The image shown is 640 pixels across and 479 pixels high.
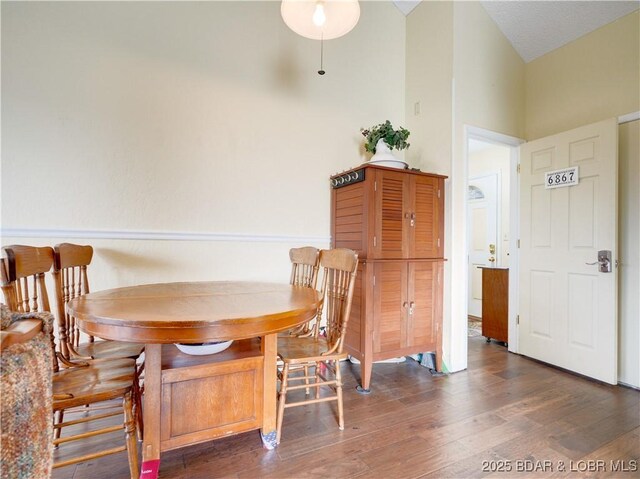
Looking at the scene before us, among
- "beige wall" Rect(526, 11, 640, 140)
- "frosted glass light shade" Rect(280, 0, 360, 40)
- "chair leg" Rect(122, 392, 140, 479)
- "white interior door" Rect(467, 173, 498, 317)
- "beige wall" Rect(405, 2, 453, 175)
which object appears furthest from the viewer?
"white interior door" Rect(467, 173, 498, 317)

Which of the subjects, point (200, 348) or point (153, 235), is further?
point (153, 235)

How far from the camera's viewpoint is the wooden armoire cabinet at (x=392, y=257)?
2.24 m

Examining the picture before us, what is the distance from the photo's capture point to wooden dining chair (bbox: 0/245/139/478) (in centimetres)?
112

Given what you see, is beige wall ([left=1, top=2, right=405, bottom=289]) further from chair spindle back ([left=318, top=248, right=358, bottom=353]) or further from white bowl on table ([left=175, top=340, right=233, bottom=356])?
white bowl on table ([left=175, top=340, right=233, bottom=356])

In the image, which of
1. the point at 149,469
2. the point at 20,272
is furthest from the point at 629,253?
the point at 20,272

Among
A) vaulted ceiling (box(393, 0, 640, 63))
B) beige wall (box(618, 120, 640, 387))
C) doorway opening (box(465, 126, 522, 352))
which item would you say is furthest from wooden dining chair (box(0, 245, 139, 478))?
vaulted ceiling (box(393, 0, 640, 63))

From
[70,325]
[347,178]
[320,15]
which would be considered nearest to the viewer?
[70,325]

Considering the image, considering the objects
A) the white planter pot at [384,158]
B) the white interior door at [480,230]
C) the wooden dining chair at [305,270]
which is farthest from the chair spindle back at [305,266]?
the white interior door at [480,230]

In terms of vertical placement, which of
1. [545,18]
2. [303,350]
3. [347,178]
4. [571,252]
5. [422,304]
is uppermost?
[545,18]

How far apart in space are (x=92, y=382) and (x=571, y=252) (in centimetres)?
335

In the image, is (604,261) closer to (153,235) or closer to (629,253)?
(629,253)

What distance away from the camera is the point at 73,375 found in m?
1.28

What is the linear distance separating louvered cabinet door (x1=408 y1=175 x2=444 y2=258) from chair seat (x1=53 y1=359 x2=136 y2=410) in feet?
6.40

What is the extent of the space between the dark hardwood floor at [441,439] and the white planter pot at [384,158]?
173 centimetres
